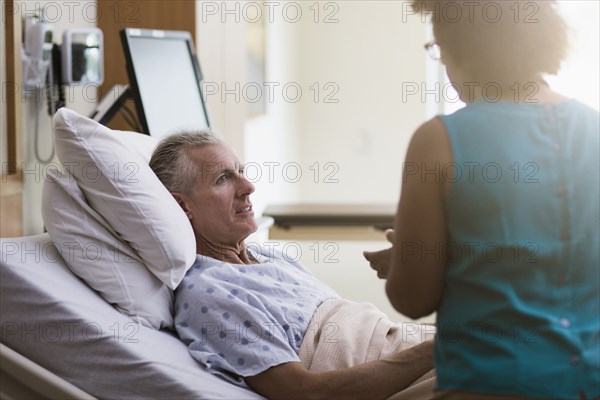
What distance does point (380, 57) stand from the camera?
6.35 meters

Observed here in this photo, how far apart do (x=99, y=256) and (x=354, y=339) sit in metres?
0.54

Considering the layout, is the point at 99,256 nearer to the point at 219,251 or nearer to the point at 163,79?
the point at 219,251

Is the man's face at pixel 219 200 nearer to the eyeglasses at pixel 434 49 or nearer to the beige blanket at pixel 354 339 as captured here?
the beige blanket at pixel 354 339

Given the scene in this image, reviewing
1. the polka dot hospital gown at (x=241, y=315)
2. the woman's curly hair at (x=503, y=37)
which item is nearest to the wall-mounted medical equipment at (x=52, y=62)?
the polka dot hospital gown at (x=241, y=315)

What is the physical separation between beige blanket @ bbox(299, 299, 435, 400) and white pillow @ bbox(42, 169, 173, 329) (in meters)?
0.30

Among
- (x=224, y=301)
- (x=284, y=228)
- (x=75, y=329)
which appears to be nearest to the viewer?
(x=75, y=329)

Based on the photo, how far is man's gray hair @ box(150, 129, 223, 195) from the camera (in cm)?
197

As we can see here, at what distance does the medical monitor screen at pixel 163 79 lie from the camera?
8.28 feet

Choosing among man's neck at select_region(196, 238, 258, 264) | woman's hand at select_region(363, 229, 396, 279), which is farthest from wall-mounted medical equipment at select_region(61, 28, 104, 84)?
woman's hand at select_region(363, 229, 396, 279)

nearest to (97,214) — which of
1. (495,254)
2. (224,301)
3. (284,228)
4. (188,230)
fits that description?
(188,230)

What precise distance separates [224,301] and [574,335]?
0.73 metres

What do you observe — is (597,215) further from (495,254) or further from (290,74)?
(290,74)

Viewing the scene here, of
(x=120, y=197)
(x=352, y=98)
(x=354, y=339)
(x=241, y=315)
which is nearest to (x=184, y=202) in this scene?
(x=120, y=197)

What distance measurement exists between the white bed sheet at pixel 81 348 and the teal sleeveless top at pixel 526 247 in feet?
1.75
